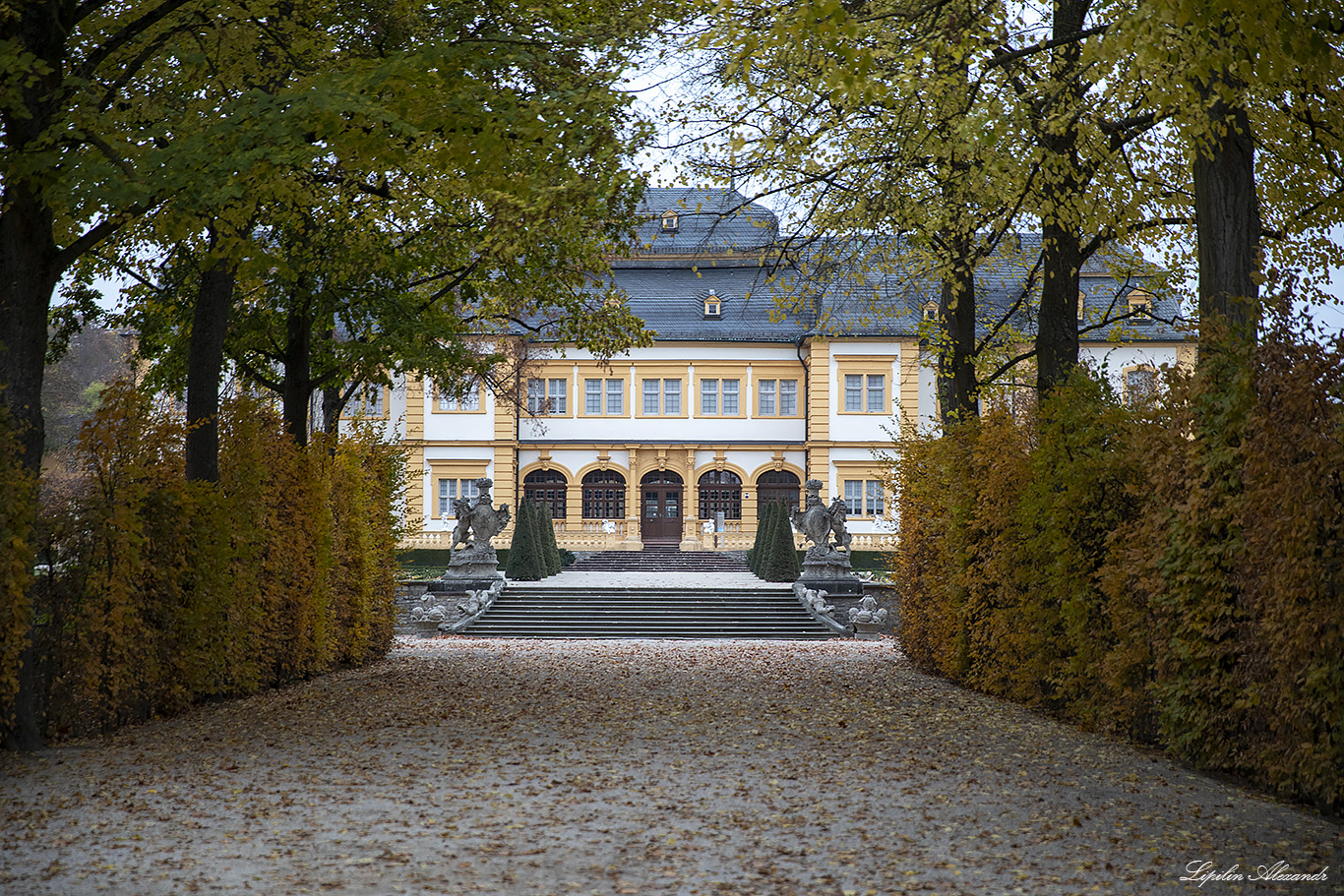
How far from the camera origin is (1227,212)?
695 centimetres

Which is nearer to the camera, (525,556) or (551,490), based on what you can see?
(525,556)

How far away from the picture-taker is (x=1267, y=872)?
164 inches

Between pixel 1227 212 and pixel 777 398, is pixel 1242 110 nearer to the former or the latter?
pixel 1227 212

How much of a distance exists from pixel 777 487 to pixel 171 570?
31279 millimetres

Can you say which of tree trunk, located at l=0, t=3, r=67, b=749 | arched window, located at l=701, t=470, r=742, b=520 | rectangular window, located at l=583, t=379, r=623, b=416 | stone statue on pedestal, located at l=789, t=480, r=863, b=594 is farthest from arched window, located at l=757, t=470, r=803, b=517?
tree trunk, located at l=0, t=3, r=67, b=749

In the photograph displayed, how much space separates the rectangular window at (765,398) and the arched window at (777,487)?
2.06 meters

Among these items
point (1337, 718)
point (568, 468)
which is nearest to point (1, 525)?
point (1337, 718)

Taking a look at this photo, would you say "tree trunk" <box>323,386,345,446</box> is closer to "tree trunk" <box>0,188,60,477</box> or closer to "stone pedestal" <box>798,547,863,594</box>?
"tree trunk" <box>0,188,60,477</box>

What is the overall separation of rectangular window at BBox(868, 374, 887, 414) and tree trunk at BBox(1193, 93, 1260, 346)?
30797mm

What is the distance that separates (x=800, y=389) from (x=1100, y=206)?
29.6 meters

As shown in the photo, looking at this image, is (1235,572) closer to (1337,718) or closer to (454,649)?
(1337,718)

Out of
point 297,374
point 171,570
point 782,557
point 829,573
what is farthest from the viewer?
point 782,557

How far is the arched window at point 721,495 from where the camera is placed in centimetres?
3853

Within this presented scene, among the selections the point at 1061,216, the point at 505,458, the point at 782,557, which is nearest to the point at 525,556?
the point at 782,557
